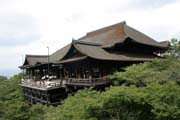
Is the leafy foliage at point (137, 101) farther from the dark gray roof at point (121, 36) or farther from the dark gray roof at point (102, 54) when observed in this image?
the dark gray roof at point (121, 36)

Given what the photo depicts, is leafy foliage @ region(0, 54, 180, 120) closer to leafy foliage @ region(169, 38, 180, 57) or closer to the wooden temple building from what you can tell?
leafy foliage @ region(169, 38, 180, 57)

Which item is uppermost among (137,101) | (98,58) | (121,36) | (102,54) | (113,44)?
(121,36)

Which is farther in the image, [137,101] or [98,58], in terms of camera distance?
[98,58]

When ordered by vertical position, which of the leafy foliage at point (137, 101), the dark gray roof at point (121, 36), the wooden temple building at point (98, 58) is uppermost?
the dark gray roof at point (121, 36)

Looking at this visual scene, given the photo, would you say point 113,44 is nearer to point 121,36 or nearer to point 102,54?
point 102,54

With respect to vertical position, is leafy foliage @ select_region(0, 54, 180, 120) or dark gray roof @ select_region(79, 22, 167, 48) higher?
dark gray roof @ select_region(79, 22, 167, 48)

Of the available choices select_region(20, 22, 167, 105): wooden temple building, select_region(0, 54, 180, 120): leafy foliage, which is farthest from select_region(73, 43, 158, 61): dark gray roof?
select_region(0, 54, 180, 120): leafy foliage

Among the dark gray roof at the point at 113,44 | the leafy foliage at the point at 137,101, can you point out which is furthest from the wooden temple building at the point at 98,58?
the leafy foliage at the point at 137,101

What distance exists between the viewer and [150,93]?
19.2m

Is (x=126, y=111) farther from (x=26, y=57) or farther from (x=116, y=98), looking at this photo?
(x=26, y=57)

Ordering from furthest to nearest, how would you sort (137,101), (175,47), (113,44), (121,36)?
1. (121,36)
2. (113,44)
3. (175,47)
4. (137,101)

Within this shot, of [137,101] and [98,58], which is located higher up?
[98,58]

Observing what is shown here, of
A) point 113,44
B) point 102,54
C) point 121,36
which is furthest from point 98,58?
point 121,36

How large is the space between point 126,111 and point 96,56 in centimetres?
1056
